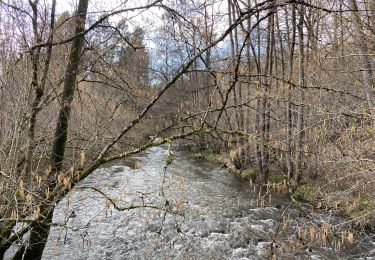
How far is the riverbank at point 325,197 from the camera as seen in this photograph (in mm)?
7287

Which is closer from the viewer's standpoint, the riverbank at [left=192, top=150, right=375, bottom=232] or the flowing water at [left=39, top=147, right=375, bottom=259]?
the riverbank at [left=192, top=150, right=375, bottom=232]

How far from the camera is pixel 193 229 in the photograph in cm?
982

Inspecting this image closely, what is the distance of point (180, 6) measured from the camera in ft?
20.4

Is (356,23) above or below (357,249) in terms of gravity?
above

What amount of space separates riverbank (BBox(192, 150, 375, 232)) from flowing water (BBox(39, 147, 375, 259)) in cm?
43

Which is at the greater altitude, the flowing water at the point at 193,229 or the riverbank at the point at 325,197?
the riverbank at the point at 325,197

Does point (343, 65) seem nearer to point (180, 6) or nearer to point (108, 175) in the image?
point (180, 6)

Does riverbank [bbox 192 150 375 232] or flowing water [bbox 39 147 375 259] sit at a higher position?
riverbank [bbox 192 150 375 232]

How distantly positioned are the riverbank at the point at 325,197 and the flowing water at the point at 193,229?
0.43 metres

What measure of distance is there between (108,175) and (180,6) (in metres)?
11.1

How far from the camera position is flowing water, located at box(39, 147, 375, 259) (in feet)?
26.5

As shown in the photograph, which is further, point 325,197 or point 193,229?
point 193,229

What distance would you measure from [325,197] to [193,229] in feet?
11.9

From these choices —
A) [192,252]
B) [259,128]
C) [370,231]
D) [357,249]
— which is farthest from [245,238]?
[259,128]
